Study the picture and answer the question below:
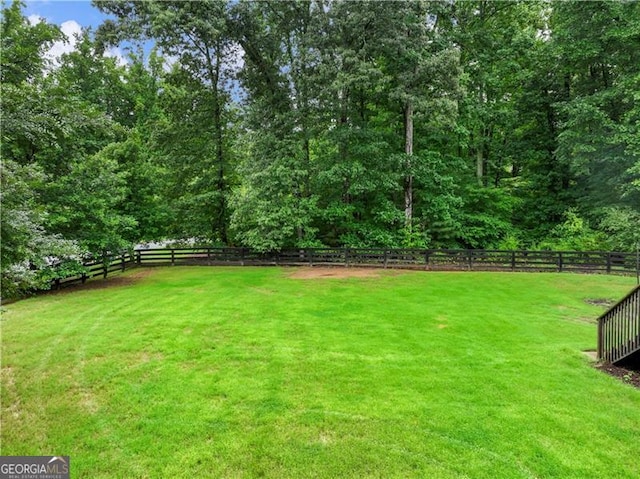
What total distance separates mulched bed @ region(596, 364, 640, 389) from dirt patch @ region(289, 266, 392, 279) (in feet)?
30.7

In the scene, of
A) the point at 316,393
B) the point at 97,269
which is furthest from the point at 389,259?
the point at 97,269

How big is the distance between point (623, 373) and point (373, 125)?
18.7 m

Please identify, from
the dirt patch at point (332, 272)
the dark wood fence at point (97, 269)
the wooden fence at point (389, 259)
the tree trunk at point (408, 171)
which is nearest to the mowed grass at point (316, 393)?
the dark wood fence at point (97, 269)

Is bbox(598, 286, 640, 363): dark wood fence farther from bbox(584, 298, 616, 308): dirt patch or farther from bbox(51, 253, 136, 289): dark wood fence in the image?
bbox(51, 253, 136, 289): dark wood fence

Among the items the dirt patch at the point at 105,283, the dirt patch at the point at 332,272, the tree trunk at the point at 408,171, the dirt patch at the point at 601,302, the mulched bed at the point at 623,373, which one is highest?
the tree trunk at the point at 408,171

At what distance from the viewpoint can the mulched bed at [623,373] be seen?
567cm

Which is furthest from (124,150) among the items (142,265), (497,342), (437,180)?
(497,342)

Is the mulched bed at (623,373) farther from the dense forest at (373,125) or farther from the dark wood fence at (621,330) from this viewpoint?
the dense forest at (373,125)

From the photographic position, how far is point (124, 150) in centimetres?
1759

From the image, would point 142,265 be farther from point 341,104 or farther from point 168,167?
point 341,104

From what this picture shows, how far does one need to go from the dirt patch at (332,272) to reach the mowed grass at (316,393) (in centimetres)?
529

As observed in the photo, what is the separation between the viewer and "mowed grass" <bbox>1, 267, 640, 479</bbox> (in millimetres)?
3900

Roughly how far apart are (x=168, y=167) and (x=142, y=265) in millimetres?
5837

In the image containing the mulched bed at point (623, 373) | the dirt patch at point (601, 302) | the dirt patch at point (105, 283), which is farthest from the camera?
the dirt patch at point (105, 283)
